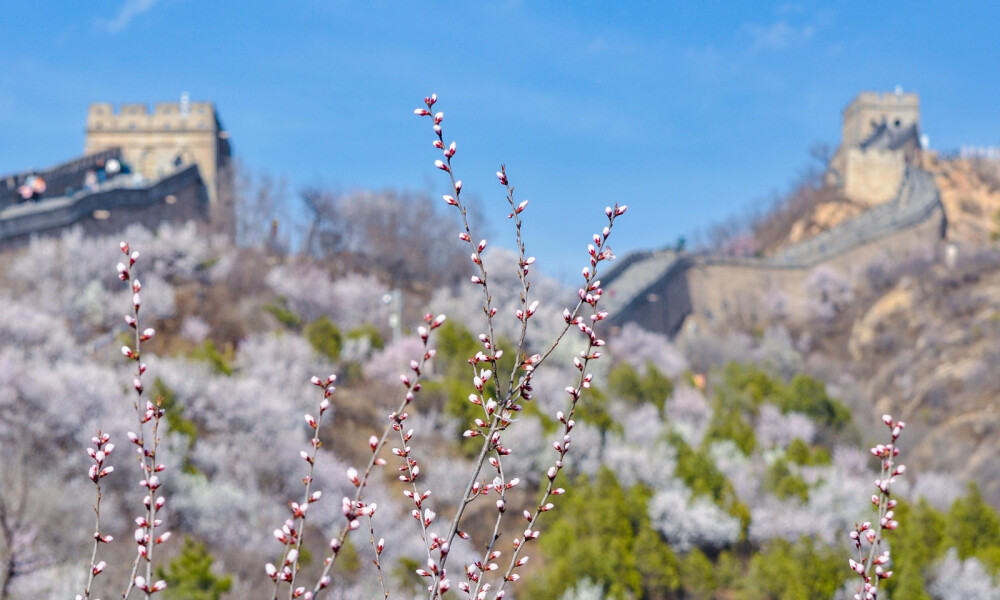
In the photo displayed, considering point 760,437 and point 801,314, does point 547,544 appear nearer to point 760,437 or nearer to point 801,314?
point 760,437

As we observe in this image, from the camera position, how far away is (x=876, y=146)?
196 ft

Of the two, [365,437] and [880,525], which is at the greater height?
[365,437]

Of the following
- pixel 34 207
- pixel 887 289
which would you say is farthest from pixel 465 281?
pixel 887 289

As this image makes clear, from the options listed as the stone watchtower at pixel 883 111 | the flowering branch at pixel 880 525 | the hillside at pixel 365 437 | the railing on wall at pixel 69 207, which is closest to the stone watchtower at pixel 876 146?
the stone watchtower at pixel 883 111

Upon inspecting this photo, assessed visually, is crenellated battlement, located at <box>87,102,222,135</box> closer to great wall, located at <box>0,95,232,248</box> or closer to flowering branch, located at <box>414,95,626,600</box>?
great wall, located at <box>0,95,232,248</box>

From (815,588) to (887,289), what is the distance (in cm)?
2558

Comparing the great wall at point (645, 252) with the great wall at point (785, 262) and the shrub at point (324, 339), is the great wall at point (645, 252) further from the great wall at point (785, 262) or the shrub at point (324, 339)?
the shrub at point (324, 339)

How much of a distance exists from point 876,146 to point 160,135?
118 ft

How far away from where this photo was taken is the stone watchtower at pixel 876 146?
56.3 m

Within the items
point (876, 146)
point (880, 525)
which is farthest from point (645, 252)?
point (880, 525)

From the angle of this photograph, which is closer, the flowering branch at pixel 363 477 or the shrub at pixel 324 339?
the flowering branch at pixel 363 477

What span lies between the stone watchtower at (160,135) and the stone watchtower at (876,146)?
30804 millimetres

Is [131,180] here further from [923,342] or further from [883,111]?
[883,111]

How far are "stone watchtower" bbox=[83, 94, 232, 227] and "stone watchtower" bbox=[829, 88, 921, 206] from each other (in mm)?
30804
